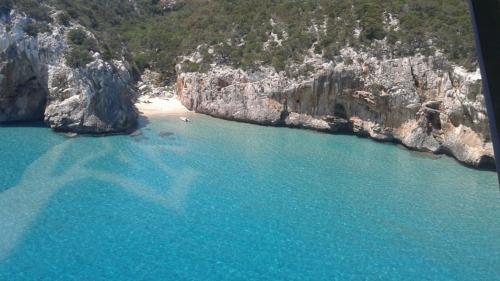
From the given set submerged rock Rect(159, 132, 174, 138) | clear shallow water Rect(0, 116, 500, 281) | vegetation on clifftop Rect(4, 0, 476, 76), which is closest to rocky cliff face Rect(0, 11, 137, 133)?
clear shallow water Rect(0, 116, 500, 281)

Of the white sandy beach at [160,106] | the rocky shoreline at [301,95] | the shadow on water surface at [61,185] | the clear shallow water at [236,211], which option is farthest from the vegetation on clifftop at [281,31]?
the shadow on water surface at [61,185]

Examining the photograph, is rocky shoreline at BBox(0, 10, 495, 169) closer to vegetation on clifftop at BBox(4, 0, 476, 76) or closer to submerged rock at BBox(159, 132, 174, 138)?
vegetation on clifftop at BBox(4, 0, 476, 76)

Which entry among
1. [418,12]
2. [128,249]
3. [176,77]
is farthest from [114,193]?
[418,12]

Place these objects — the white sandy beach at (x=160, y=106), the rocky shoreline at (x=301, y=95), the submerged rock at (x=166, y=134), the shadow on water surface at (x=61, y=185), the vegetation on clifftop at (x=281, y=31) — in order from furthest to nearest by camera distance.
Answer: the white sandy beach at (x=160, y=106) < the vegetation on clifftop at (x=281, y=31) < the submerged rock at (x=166, y=134) < the rocky shoreline at (x=301, y=95) < the shadow on water surface at (x=61, y=185)

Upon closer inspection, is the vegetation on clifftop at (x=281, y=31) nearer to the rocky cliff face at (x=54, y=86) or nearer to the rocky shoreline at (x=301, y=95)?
the rocky shoreline at (x=301, y=95)

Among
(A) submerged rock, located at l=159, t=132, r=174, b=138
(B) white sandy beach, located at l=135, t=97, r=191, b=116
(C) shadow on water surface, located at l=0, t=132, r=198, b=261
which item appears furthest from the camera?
(B) white sandy beach, located at l=135, t=97, r=191, b=116
